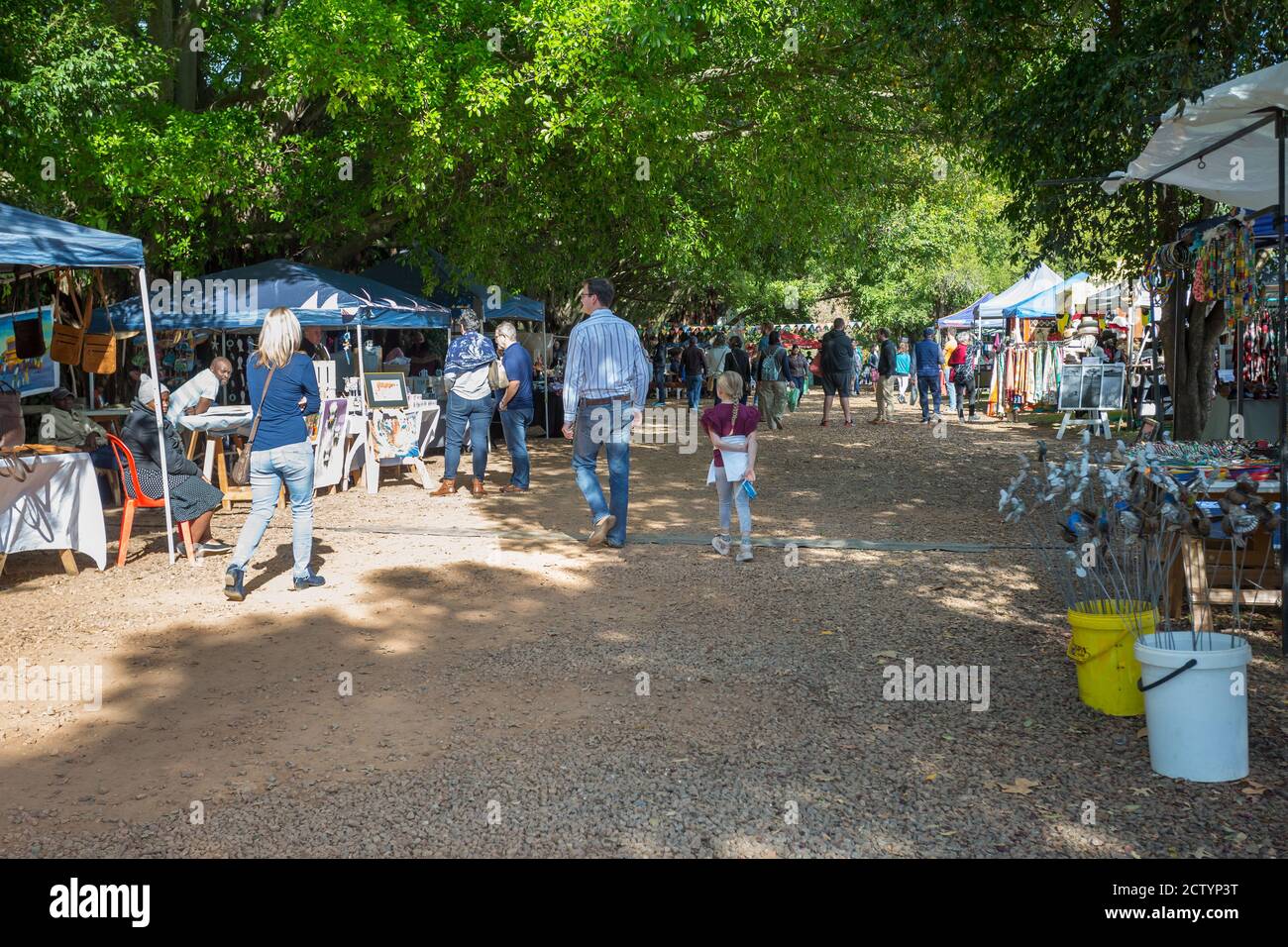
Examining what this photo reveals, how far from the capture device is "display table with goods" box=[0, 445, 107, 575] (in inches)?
314

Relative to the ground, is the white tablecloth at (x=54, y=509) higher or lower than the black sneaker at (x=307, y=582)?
higher

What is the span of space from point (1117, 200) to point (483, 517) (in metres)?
7.73

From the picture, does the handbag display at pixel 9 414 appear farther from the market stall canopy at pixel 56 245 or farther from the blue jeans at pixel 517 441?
the blue jeans at pixel 517 441

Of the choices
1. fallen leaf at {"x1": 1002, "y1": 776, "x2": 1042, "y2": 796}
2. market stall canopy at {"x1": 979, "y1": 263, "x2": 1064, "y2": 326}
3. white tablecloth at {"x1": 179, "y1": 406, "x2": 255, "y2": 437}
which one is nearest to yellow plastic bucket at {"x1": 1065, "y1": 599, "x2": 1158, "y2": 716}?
fallen leaf at {"x1": 1002, "y1": 776, "x2": 1042, "y2": 796}

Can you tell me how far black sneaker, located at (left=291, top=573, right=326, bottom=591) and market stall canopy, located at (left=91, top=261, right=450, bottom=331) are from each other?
7.02m

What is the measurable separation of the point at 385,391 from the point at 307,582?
20.6ft

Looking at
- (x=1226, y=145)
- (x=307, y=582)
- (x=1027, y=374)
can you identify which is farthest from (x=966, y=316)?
(x=307, y=582)

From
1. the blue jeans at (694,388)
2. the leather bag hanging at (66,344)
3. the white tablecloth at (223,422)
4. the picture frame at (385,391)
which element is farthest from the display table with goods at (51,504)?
the blue jeans at (694,388)

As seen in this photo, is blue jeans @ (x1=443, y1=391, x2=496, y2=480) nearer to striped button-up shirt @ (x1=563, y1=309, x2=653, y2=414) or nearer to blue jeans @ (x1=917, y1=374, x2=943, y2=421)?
striped button-up shirt @ (x1=563, y1=309, x2=653, y2=414)

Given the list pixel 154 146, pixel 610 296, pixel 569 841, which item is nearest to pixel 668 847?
pixel 569 841

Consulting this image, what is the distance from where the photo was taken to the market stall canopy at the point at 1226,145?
598cm

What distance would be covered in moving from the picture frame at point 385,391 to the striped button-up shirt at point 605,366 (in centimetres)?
531

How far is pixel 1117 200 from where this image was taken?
13.2 metres

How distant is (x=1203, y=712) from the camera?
14.7ft
